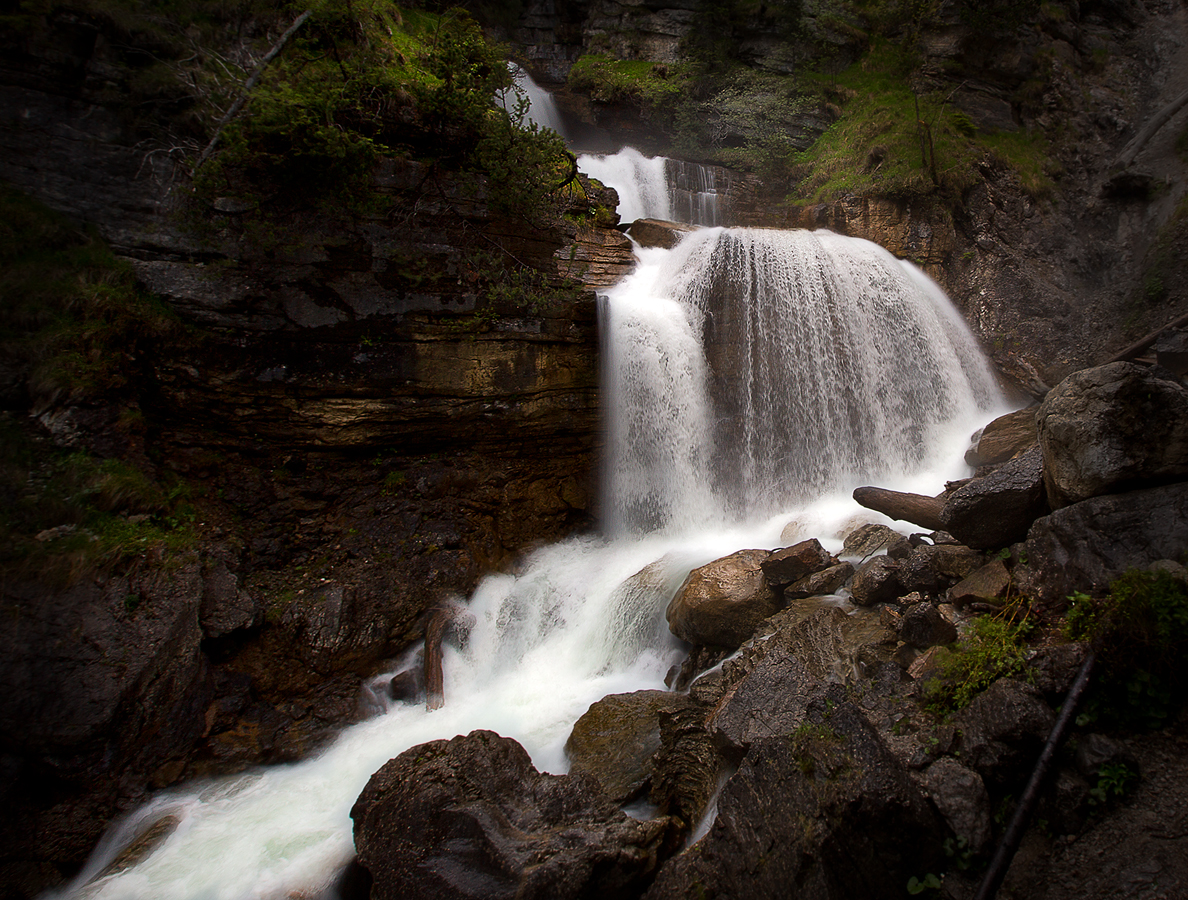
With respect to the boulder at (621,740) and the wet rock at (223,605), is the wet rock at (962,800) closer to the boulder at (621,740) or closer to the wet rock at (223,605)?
the boulder at (621,740)

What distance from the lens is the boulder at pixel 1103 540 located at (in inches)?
138

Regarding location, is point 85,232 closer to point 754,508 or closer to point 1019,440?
point 754,508

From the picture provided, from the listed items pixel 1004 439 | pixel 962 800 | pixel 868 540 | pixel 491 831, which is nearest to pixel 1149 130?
pixel 1004 439

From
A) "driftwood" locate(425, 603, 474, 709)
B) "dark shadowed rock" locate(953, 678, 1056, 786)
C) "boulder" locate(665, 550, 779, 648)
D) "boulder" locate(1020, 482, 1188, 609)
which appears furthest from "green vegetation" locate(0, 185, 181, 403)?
"boulder" locate(1020, 482, 1188, 609)

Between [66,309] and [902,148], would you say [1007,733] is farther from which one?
[902,148]

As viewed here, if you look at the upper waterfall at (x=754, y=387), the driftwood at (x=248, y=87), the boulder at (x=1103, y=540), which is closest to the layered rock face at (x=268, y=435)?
the driftwood at (x=248, y=87)

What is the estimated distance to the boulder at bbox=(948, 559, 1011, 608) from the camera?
4.19 metres

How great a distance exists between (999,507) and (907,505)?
93.3 inches

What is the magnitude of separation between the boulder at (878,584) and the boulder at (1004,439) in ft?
16.1

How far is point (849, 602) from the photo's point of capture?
5.46 m

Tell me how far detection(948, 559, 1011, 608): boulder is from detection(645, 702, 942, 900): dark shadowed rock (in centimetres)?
173

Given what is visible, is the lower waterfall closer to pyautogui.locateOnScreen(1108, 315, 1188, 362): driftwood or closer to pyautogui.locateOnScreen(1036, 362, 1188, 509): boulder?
pyautogui.locateOnScreen(1108, 315, 1188, 362): driftwood

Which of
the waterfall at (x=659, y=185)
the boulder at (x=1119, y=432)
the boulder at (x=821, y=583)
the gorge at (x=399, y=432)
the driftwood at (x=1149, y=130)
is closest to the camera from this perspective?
the boulder at (x=1119, y=432)

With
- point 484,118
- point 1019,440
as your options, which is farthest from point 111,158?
point 1019,440
